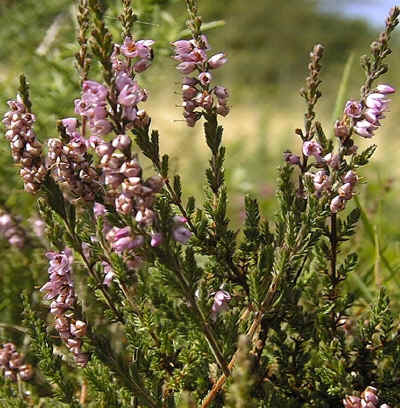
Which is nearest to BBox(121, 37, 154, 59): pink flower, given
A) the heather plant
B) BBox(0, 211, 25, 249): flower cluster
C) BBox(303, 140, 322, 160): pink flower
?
the heather plant

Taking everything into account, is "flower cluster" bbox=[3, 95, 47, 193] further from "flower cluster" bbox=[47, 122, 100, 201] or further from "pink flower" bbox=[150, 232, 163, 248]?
"pink flower" bbox=[150, 232, 163, 248]

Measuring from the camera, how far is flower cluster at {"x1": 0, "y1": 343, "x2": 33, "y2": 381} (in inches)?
61.9

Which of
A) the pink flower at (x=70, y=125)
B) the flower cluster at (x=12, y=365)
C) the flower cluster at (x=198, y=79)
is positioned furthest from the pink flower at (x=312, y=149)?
the flower cluster at (x=12, y=365)

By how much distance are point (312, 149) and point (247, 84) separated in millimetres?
27127

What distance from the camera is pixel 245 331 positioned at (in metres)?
1.27

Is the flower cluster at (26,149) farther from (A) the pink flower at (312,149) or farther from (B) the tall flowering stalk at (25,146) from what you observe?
(A) the pink flower at (312,149)

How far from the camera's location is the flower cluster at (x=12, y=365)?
1573 mm

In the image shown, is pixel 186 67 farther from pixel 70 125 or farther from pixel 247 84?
pixel 247 84

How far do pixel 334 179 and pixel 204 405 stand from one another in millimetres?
595

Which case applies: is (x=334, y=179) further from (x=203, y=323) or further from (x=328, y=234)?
(x=203, y=323)

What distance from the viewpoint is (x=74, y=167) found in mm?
1176

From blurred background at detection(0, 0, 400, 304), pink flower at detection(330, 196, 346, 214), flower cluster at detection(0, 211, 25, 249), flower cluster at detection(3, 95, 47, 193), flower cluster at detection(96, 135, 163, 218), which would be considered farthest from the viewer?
blurred background at detection(0, 0, 400, 304)

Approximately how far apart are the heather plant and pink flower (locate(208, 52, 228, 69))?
15mm

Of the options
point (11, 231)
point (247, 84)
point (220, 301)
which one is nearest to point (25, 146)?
point (220, 301)
